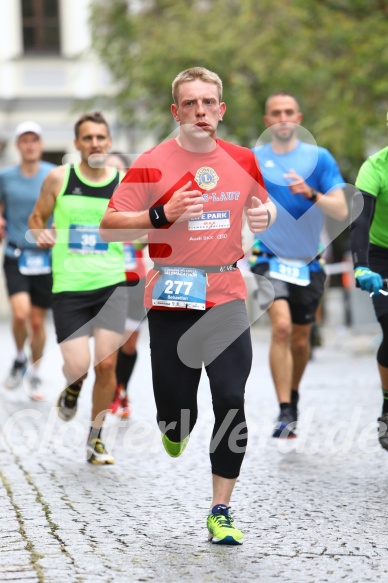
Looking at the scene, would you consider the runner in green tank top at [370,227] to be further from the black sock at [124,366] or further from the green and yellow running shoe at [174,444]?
the black sock at [124,366]

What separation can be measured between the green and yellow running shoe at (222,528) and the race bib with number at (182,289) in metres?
0.85

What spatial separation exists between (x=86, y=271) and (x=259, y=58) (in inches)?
591

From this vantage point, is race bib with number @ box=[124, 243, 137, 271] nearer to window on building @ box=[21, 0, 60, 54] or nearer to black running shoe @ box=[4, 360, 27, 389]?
black running shoe @ box=[4, 360, 27, 389]

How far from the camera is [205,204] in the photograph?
18.8 feet

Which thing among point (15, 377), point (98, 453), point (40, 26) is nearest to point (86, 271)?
point (98, 453)

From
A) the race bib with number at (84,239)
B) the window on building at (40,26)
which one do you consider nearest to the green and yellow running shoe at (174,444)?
the race bib with number at (84,239)

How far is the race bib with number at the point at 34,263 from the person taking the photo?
1173cm

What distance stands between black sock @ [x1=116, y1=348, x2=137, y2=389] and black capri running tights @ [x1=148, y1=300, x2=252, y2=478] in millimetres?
4136

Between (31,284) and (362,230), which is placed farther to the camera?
(31,284)

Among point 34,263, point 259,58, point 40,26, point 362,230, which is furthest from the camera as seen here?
point 40,26

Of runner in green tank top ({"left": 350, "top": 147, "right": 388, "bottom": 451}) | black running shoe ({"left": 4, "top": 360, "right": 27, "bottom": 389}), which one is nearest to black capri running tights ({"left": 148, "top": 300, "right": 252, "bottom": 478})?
runner in green tank top ({"left": 350, "top": 147, "right": 388, "bottom": 451})

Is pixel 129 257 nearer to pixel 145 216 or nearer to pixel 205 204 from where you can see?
pixel 205 204

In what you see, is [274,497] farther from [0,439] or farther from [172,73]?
[172,73]

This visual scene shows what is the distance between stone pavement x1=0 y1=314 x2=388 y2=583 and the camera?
5039mm
